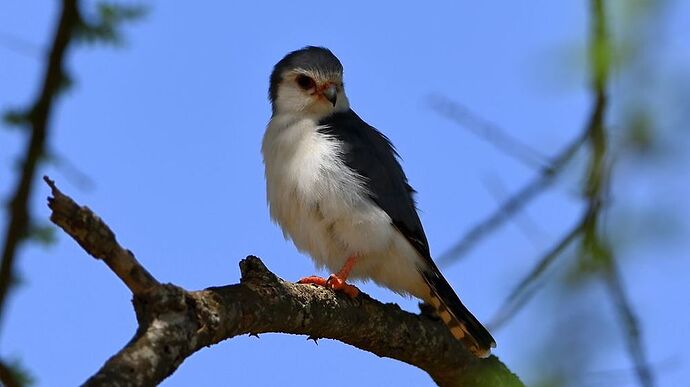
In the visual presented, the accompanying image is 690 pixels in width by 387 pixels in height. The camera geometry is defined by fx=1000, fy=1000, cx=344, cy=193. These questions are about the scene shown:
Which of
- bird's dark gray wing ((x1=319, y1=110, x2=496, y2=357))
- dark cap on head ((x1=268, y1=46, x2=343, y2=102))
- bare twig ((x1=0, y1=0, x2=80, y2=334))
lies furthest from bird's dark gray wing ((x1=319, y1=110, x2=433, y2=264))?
bare twig ((x1=0, y1=0, x2=80, y2=334))

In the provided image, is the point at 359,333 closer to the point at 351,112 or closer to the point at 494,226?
the point at 351,112

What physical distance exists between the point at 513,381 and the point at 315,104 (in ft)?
10.3

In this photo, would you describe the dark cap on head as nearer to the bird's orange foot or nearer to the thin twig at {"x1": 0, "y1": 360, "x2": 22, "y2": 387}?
the bird's orange foot

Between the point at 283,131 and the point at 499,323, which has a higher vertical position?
the point at 283,131

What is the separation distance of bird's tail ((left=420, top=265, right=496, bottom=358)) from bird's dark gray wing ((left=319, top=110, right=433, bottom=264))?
289mm

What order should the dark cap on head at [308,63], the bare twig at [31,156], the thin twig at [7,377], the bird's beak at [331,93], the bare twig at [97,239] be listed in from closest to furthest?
the bare twig at [31,156]
the thin twig at [7,377]
the bare twig at [97,239]
the bird's beak at [331,93]
the dark cap on head at [308,63]

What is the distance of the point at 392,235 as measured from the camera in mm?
6781

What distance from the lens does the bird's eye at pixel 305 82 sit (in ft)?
25.5

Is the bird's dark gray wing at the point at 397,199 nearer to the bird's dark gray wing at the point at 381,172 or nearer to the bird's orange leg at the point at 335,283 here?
the bird's dark gray wing at the point at 381,172

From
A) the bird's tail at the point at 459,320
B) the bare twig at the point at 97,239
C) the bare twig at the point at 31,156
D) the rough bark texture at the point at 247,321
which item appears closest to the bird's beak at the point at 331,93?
the bird's tail at the point at 459,320

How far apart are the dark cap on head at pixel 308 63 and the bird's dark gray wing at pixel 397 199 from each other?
0.64 metres

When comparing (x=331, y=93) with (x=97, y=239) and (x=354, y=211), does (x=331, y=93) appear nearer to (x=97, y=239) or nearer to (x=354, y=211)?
(x=354, y=211)

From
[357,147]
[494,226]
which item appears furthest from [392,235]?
[494,226]

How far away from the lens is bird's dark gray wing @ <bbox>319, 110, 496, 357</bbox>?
6492 mm
